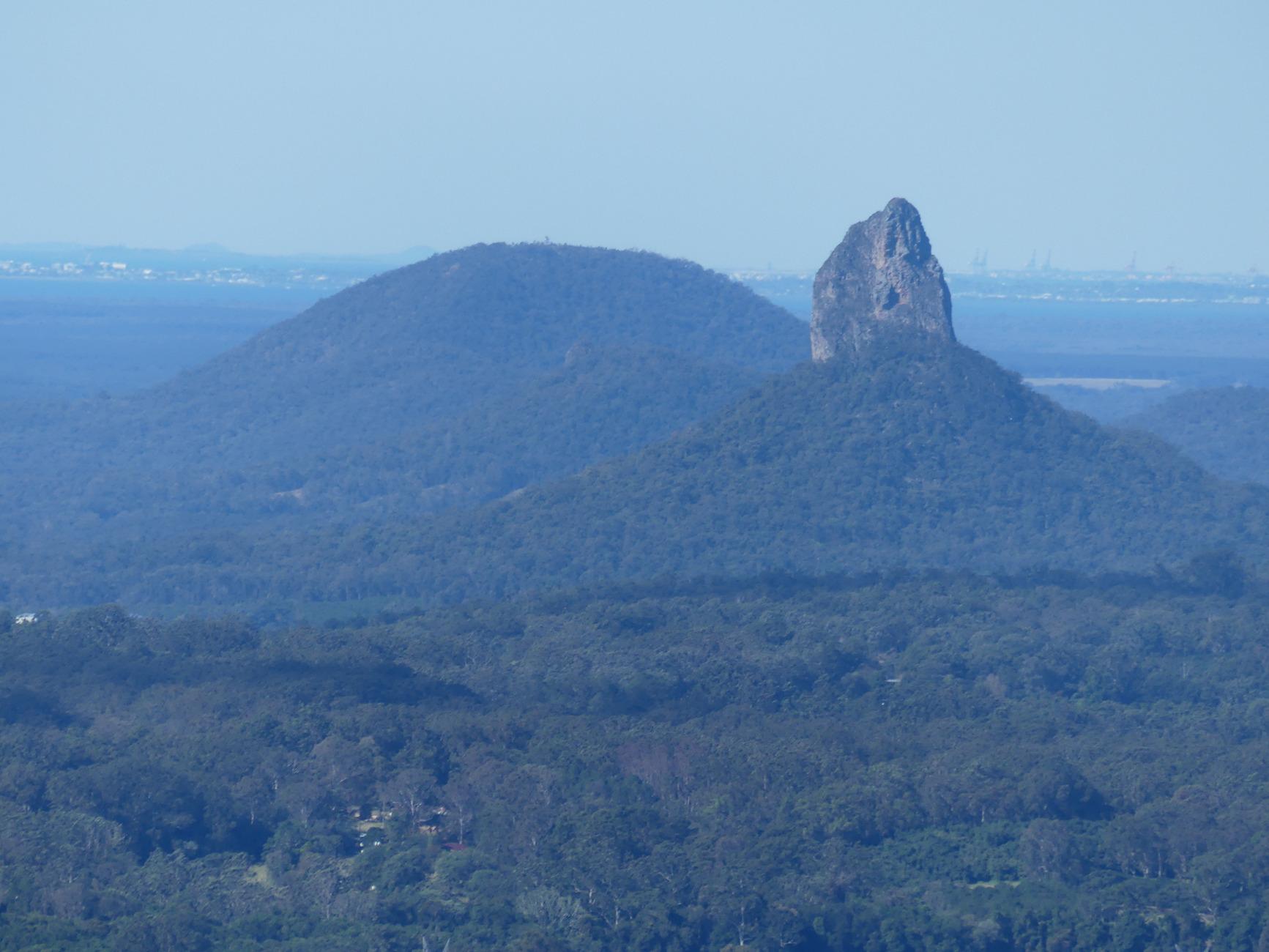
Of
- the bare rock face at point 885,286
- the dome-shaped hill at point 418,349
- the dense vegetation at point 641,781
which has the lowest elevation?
the dense vegetation at point 641,781

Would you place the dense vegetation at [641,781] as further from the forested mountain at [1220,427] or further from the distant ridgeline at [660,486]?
the forested mountain at [1220,427]

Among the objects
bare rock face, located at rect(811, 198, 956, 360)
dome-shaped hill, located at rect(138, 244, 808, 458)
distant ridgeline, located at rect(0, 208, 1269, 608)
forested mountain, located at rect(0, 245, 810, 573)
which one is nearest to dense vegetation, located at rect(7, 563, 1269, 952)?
distant ridgeline, located at rect(0, 208, 1269, 608)

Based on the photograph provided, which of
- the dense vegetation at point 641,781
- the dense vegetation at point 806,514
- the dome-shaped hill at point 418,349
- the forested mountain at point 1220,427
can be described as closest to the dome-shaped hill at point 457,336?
the dome-shaped hill at point 418,349

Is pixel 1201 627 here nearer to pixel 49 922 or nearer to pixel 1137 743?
pixel 1137 743

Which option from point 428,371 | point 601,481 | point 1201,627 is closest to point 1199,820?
point 1201,627

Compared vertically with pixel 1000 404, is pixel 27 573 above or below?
below

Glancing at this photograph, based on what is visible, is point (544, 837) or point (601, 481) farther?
point (601, 481)

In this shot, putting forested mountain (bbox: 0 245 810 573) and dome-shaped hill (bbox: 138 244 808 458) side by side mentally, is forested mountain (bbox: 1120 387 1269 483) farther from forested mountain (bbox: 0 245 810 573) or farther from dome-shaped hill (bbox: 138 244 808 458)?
dome-shaped hill (bbox: 138 244 808 458)
